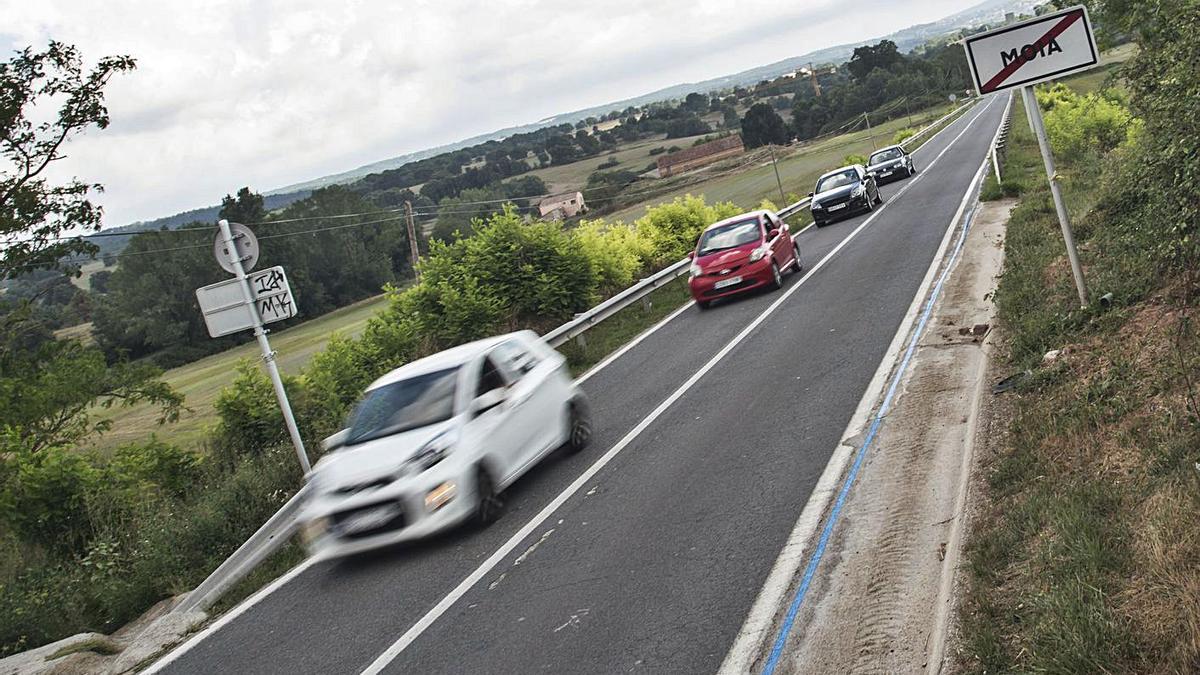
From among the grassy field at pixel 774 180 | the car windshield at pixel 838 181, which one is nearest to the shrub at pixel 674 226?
the car windshield at pixel 838 181

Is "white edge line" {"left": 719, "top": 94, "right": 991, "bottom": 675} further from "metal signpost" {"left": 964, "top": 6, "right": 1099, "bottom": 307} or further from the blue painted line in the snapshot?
"metal signpost" {"left": 964, "top": 6, "right": 1099, "bottom": 307}

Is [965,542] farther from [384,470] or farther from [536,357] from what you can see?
[536,357]

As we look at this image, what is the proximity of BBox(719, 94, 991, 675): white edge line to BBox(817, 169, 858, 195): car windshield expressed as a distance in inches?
756

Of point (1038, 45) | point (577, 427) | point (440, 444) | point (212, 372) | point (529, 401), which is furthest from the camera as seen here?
point (212, 372)

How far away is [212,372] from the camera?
1923 inches

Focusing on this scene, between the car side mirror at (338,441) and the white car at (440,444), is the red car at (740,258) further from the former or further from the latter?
the car side mirror at (338,441)

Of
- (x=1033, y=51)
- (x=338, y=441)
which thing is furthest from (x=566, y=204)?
(x=1033, y=51)

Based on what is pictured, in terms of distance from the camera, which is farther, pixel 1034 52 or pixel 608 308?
pixel 608 308

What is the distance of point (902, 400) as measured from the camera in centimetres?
965

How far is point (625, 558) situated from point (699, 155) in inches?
3754

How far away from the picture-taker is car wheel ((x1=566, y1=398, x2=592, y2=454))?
423 inches

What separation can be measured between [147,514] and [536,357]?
15.7 feet

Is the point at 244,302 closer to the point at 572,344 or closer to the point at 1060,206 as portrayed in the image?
the point at 572,344

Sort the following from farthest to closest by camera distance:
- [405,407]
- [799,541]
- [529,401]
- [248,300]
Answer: [248,300] < [529,401] < [405,407] < [799,541]
